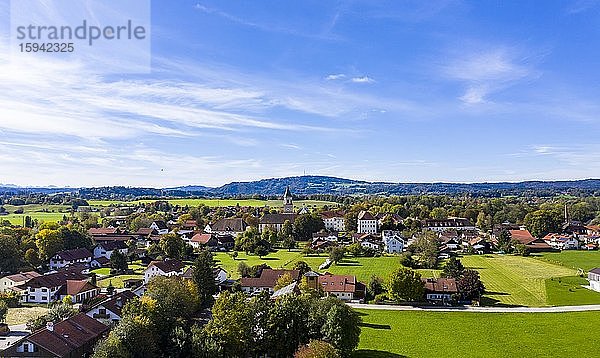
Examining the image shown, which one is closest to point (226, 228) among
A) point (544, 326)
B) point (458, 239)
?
point (458, 239)

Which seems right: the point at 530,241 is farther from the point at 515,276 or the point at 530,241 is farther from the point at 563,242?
the point at 515,276

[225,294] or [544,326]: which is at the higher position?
[225,294]

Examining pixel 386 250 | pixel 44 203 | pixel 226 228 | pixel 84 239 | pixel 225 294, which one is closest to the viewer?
pixel 225 294

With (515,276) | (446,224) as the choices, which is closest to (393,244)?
(515,276)

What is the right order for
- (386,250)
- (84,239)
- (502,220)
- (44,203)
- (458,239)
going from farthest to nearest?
(44,203), (502,220), (458,239), (386,250), (84,239)

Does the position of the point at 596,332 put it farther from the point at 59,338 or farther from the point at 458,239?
the point at 458,239

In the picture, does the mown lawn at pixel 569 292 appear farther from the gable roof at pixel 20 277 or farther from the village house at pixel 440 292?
the gable roof at pixel 20 277
